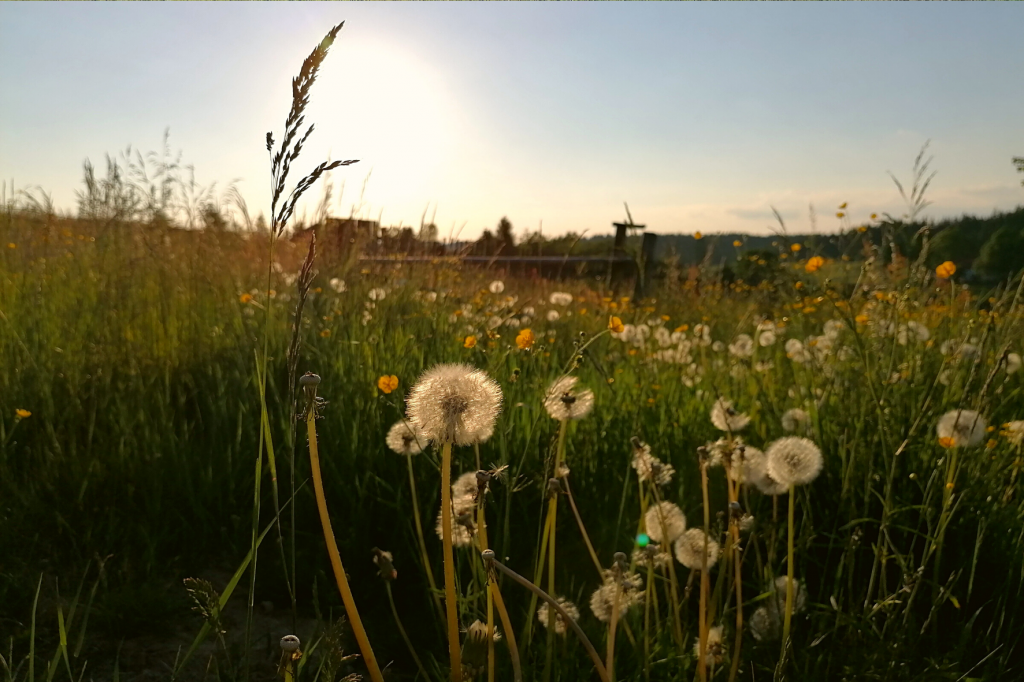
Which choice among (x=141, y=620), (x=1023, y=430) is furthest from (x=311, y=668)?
(x=1023, y=430)

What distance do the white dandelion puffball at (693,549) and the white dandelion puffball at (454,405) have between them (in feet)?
2.69

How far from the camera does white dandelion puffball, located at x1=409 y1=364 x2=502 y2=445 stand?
947 mm

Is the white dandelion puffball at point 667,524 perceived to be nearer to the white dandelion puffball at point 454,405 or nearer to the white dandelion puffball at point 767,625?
the white dandelion puffball at point 767,625

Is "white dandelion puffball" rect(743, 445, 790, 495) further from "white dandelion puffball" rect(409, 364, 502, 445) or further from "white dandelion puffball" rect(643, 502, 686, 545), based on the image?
"white dandelion puffball" rect(409, 364, 502, 445)

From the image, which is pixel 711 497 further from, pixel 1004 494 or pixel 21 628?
pixel 21 628

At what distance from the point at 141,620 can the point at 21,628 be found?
0.86ft

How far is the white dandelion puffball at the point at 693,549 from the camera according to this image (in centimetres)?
159

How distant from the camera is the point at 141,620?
1.77 metres

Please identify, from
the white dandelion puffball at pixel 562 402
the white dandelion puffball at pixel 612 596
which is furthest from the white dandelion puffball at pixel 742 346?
the white dandelion puffball at pixel 612 596

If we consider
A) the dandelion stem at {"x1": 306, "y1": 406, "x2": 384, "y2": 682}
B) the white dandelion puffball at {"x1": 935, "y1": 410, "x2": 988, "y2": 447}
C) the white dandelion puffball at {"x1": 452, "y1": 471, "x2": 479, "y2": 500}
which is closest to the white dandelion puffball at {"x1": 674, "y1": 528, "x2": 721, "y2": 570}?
the white dandelion puffball at {"x1": 452, "y1": 471, "x2": 479, "y2": 500}

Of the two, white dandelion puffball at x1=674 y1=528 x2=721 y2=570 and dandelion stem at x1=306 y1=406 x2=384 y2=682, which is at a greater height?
dandelion stem at x1=306 y1=406 x2=384 y2=682

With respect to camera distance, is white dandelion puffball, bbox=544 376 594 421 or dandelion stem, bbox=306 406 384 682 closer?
dandelion stem, bbox=306 406 384 682

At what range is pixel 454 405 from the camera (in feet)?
3.12

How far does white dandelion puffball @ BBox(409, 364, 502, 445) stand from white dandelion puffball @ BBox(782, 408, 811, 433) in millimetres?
1644
